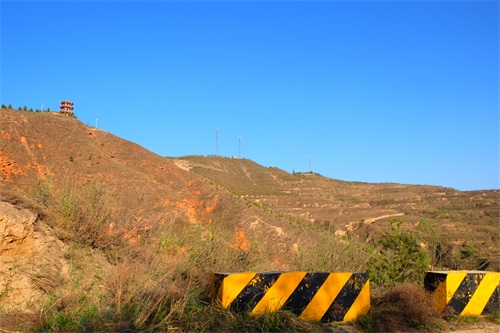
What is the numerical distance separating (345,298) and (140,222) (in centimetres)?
452

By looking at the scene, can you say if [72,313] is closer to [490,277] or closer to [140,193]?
[490,277]

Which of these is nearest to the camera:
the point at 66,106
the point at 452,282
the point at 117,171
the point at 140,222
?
the point at 452,282

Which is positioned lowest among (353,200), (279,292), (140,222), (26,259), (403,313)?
(403,313)

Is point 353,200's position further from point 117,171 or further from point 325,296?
point 325,296

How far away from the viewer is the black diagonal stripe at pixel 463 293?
21.5 feet

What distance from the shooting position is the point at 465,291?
21.9 feet

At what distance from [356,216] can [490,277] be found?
48.9 m

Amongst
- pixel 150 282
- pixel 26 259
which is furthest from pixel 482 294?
pixel 26 259

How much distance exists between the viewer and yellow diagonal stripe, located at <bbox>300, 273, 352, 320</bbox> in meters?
5.76

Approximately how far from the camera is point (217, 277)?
562cm

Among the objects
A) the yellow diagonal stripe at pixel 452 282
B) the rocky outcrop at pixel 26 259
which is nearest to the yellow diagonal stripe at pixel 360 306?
the yellow diagonal stripe at pixel 452 282

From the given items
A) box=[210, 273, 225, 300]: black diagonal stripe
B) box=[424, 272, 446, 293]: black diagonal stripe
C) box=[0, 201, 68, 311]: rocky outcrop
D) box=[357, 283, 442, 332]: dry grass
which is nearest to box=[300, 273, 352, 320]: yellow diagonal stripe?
box=[357, 283, 442, 332]: dry grass

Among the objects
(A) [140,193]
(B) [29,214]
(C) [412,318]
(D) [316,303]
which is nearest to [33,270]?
(B) [29,214]

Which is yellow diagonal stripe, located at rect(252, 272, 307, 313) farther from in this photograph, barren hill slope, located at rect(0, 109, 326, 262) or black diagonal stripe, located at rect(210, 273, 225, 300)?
→ barren hill slope, located at rect(0, 109, 326, 262)
